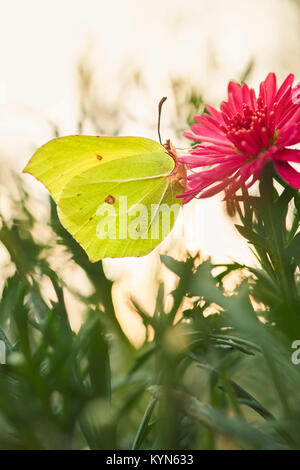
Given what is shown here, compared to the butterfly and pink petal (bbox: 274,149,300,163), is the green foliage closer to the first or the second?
pink petal (bbox: 274,149,300,163)

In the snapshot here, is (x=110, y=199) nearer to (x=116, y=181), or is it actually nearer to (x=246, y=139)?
(x=116, y=181)

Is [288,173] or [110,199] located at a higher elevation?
[288,173]

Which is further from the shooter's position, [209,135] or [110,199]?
[110,199]

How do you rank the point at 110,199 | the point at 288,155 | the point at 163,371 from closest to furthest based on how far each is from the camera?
1. the point at 163,371
2. the point at 288,155
3. the point at 110,199

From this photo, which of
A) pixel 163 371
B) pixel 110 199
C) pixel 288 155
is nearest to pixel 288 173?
pixel 288 155

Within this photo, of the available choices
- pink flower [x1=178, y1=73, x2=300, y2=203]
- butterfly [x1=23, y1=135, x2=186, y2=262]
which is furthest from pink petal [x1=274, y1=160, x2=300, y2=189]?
butterfly [x1=23, y1=135, x2=186, y2=262]

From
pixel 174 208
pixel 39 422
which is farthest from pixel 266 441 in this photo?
pixel 174 208
